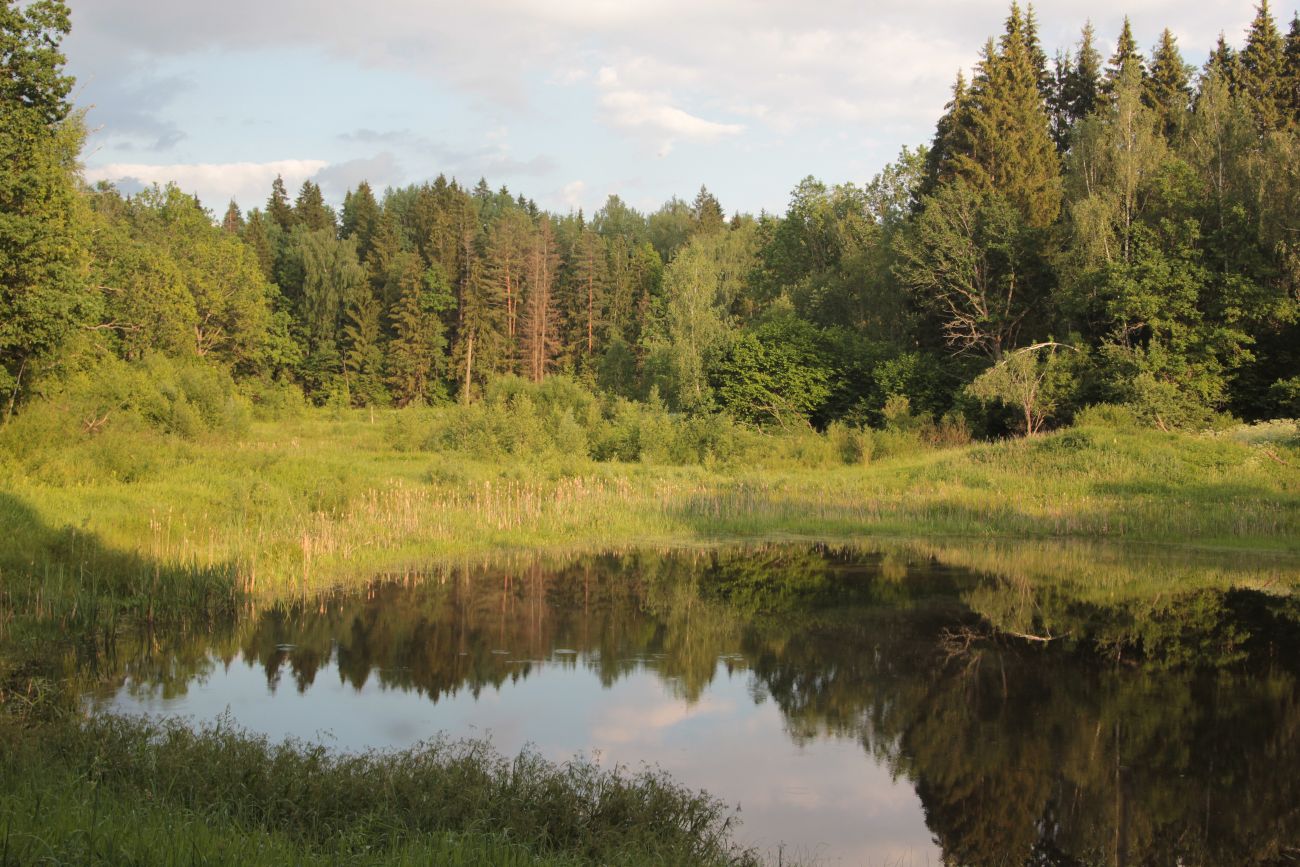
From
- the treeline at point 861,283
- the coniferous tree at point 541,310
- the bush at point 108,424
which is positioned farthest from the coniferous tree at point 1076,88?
the bush at point 108,424

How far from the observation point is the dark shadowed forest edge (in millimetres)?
7656

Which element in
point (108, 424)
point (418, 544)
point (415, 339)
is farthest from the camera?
point (415, 339)

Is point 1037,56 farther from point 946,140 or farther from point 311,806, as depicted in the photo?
point 311,806

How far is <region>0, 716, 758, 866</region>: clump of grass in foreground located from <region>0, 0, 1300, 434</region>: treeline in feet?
49.3

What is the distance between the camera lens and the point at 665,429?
37.6m

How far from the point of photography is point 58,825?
17.9 feet

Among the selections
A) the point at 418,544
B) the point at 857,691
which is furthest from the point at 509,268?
the point at 857,691

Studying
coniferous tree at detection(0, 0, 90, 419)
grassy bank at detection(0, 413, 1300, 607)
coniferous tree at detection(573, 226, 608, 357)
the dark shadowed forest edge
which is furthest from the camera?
coniferous tree at detection(573, 226, 608, 357)

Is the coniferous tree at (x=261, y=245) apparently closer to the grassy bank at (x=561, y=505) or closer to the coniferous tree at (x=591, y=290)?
the coniferous tree at (x=591, y=290)

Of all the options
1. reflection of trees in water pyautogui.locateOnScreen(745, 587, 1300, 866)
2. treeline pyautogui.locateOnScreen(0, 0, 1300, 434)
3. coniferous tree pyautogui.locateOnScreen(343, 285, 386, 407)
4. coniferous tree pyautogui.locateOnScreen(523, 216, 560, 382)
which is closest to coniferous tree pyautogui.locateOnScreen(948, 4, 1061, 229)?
treeline pyautogui.locateOnScreen(0, 0, 1300, 434)

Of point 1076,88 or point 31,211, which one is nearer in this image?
point 31,211

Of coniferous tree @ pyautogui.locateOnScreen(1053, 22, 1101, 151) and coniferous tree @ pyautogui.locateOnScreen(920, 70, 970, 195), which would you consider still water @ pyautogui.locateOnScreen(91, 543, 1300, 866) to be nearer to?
coniferous tree @ pyautogui.locateOnScreen(920, 70, 970, 195)

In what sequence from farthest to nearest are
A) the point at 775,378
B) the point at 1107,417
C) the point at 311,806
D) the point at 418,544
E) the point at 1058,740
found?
1. the point at 775,378
2. the point at 1107,417
3. the point at 418,544
4. the point at 1058,740
5. the point at 311,806

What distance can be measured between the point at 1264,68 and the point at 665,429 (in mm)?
31375
